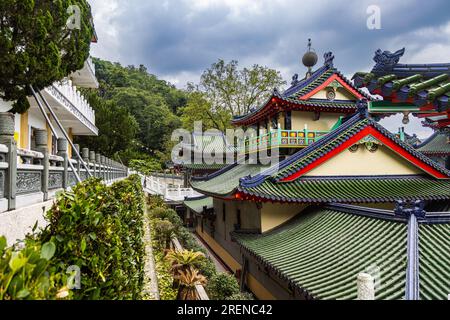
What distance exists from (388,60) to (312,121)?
10.9 m

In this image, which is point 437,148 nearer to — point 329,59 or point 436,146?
point 436,146

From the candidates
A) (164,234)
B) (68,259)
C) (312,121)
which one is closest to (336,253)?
(68,259)

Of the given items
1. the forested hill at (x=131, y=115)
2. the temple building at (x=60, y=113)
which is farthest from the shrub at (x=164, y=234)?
the forested hill at (x=131, y=115)

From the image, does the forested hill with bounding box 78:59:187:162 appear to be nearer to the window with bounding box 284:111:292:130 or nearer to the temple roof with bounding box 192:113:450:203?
the window with bounding box 284:111:292:130

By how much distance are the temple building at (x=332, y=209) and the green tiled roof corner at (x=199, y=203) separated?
2.65 m

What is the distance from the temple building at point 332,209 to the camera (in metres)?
6.20

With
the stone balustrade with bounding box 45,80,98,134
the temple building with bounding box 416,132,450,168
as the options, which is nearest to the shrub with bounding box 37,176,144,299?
the stone balustrade with bounding box 45,80,98,134

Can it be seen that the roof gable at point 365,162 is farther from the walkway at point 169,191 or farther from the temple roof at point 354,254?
the walkway at point 169,191

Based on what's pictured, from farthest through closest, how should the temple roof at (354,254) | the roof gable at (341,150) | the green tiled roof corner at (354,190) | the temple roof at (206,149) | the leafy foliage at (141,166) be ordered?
the leafy foliage at (141,166), the temple roof at (206,149), the roof gable at (341,150), the green tiled roof corner at (354,190), the temple roof at (354,254)

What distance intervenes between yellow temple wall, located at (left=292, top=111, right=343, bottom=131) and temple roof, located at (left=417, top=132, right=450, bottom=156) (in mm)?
17945

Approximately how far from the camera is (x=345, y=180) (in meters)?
12.6
